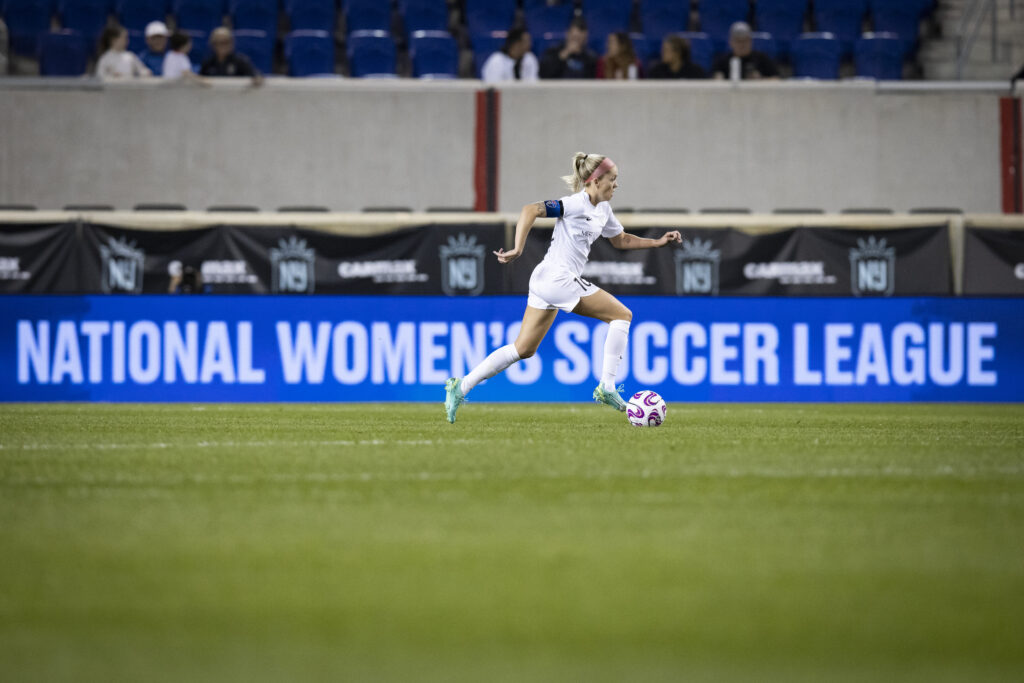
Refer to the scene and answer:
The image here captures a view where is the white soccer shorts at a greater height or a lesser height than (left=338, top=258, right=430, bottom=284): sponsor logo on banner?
lesser

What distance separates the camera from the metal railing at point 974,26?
20.2 meters

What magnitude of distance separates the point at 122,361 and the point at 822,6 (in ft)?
40.6

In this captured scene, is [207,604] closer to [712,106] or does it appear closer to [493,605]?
[493,605]

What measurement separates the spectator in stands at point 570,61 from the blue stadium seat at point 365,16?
10.5 feet

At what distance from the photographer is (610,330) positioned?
32.5 ft

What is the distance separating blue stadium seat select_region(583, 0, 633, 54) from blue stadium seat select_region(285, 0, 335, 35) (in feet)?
10.5

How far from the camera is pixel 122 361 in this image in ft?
46.6

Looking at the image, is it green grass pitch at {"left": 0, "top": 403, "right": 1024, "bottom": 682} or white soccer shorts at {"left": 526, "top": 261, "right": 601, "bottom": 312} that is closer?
green grass pitch at {"left": 0, "top": 403, "right": 1024, "bottom": 682}

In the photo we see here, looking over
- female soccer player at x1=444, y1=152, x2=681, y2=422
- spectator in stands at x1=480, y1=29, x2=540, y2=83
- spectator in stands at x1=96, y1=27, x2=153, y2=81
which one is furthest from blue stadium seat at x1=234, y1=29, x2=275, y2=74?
female soccer player at x1=444, y1=152, x2=681, y2=422

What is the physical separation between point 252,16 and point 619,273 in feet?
25.1

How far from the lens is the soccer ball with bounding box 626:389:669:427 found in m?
9.55

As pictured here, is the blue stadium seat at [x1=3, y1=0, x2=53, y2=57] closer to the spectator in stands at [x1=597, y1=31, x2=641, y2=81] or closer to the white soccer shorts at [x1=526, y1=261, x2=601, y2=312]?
the spectator in stands at [x1=597, y1=31, x2=641, y2=81]

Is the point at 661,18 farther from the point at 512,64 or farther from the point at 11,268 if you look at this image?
the point at 11,268

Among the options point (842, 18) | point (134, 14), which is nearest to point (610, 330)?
point (842, 18)
